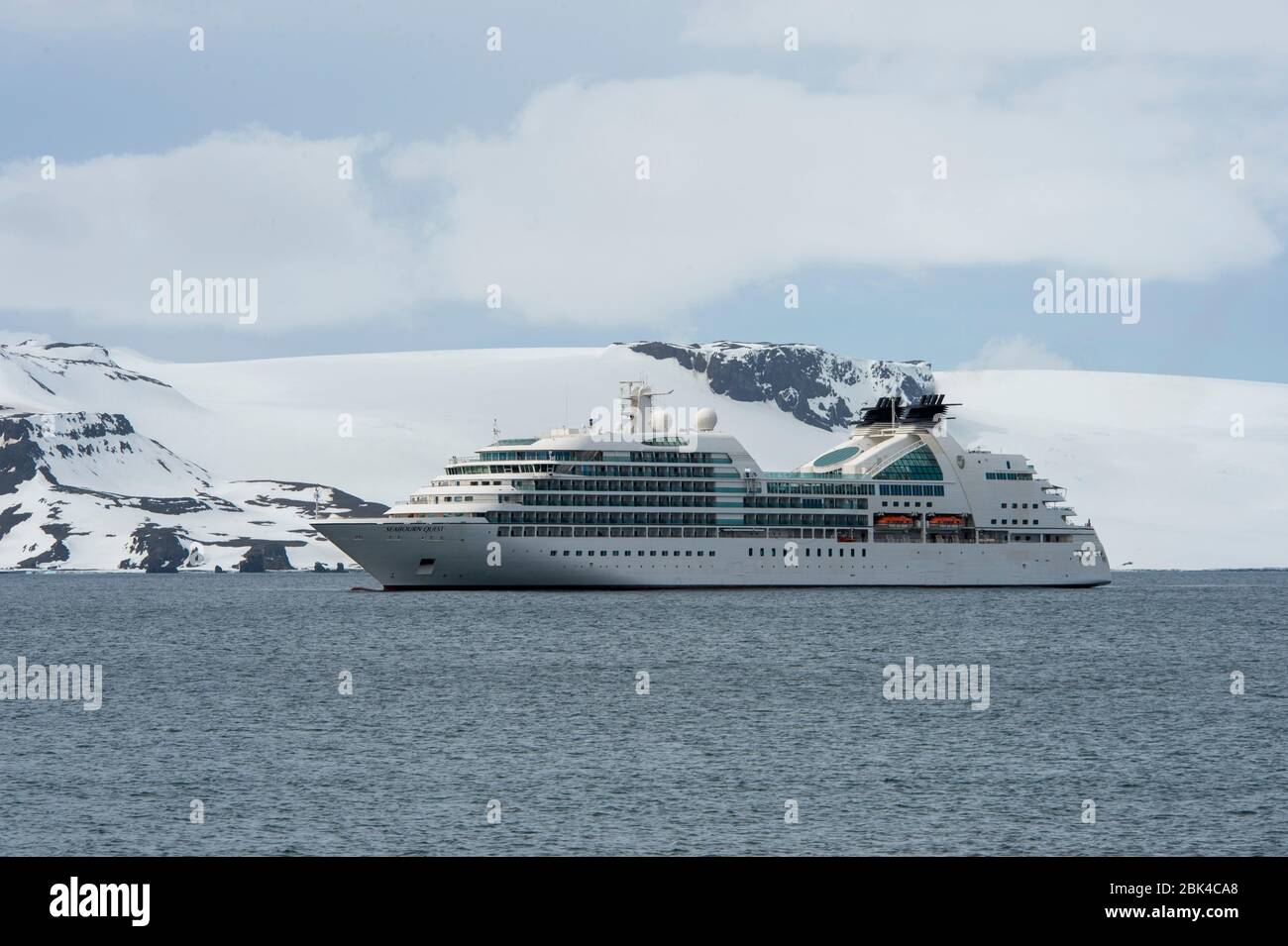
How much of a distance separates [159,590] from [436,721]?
128224 millimetres

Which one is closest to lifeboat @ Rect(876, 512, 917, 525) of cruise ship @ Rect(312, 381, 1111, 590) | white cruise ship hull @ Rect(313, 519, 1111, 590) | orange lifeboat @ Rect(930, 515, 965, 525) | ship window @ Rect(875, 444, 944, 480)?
cruise ship @ Rect(312, 381, 1111, 590)

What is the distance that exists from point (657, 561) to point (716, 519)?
6.71m

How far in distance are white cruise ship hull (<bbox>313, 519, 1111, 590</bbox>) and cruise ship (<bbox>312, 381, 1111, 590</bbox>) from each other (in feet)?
0.32

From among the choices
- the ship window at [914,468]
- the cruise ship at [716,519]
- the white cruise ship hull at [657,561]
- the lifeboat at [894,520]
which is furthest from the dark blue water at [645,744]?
the ship window at [914,468]

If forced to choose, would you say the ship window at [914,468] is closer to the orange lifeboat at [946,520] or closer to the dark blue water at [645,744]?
the orange lifeboat at [946,520]

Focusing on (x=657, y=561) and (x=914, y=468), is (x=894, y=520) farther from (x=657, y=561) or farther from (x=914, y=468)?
(x=657, y=561)

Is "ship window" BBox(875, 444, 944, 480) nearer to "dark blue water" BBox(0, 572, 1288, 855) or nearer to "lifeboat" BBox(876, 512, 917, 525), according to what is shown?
"lifeboat" BBox(876, 512, 917, 525)

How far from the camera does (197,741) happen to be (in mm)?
45219

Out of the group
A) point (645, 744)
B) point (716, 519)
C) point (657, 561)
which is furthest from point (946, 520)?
point (645, 744)

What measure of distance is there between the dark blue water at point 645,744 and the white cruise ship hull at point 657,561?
2423cm

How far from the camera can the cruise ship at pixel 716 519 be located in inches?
4385

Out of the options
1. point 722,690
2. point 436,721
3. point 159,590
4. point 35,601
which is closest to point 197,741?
point 436,721

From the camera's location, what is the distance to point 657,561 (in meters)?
115
